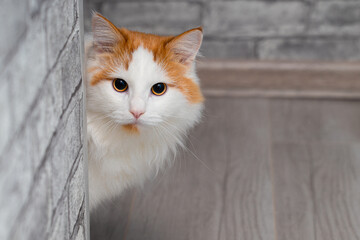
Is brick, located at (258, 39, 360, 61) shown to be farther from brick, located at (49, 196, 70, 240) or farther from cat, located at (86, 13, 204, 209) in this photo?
brick, located at (49, 196, 70, 240)

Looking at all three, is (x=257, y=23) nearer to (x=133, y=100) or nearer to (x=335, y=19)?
(x=335, y=19)

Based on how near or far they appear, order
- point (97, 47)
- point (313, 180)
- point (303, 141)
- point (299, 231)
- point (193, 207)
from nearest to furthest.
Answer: point (97, 47)
point (299, 231)
point (193, 207)
point (313, 180)
point (303, 141)

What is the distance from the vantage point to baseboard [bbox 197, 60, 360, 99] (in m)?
2.11

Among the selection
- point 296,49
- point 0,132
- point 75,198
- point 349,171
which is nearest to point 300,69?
point 296,49

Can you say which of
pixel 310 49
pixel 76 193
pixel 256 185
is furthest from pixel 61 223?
pixel 310 49

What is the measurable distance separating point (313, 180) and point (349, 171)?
15 centimetres

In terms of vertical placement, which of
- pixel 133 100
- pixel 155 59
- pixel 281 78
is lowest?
pixel 133 100

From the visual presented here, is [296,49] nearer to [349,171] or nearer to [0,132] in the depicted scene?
[349,171]

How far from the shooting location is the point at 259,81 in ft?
7.03

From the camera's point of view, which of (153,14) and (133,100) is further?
(153,14)

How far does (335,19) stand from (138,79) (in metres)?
1.33

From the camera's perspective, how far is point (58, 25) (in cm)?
72

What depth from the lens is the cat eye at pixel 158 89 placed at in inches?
43.4

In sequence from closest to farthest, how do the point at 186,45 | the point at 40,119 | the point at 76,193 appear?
the point at 40,119, the point at 76,193, the point at 186,45
